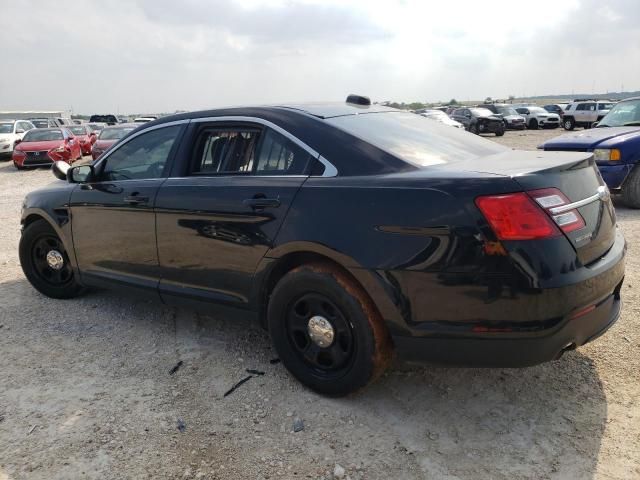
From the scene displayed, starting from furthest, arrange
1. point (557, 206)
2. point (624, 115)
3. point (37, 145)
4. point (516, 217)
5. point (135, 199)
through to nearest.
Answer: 1. point (37, 145)
2. point (624, 115)
3. point (135, 199)
4. point (557, 206)
5. point (516, 217)

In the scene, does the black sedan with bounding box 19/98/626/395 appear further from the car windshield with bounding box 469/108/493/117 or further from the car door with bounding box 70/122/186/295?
the car windshield with bounding box 469/108/493/117

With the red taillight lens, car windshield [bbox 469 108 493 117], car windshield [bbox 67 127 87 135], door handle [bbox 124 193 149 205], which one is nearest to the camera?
the red taillight lens

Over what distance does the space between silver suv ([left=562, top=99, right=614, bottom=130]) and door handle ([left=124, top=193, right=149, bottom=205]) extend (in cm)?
3162

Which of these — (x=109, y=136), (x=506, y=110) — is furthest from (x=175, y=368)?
(x=506, y=110)

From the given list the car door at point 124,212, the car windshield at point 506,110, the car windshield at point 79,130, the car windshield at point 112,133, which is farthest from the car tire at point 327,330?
the car windshield at point 506,110

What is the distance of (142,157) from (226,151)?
86 cm

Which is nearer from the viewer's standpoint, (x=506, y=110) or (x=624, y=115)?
(x=624, y=115)

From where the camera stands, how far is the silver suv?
30.8 metres

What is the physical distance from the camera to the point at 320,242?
2.83 meters

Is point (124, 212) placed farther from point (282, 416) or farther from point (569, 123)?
point (569, 123)

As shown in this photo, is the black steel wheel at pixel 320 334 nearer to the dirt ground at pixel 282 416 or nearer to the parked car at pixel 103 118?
the dirt ground at pixel 282 416

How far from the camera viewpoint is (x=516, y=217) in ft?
7.88

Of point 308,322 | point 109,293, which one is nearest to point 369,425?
point 308,322

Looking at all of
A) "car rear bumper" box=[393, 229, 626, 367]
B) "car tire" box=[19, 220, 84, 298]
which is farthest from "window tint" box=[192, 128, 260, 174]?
"car tire" box=[19, 220, 84, 298]
